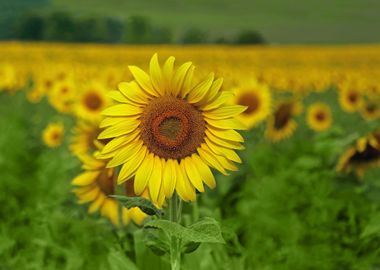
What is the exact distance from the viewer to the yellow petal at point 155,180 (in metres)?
1.88

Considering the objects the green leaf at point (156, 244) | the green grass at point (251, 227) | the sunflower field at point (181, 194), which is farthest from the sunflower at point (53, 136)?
the green leaf at point (156, 244)

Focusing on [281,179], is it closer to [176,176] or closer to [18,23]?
[176,176]

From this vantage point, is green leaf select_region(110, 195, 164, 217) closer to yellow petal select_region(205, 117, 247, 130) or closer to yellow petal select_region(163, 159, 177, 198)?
yellow petal select_region(163, 159, 177, 198)

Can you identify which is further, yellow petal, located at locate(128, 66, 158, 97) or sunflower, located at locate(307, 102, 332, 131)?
sunflower, located at locate(307, 102, 332, 131)

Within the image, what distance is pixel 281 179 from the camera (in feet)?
9.72

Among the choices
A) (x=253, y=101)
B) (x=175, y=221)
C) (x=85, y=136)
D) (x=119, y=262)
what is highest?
(x=253, y=101)

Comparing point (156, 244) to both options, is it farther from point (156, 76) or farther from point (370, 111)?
point (370, 111)

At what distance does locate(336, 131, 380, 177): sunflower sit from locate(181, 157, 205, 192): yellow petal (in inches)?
83.6

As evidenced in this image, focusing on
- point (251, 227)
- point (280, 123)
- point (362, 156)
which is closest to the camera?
point (251, 227)

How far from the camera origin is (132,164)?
1.90 meters

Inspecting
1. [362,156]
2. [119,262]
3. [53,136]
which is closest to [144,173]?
[119,262]

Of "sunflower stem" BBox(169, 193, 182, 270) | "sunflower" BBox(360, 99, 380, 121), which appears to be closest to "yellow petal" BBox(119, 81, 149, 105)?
"sunflower stem" BBox(169, 193, 182, 270)

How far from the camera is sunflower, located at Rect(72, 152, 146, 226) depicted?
9.47ft

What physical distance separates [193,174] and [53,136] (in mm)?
5874
